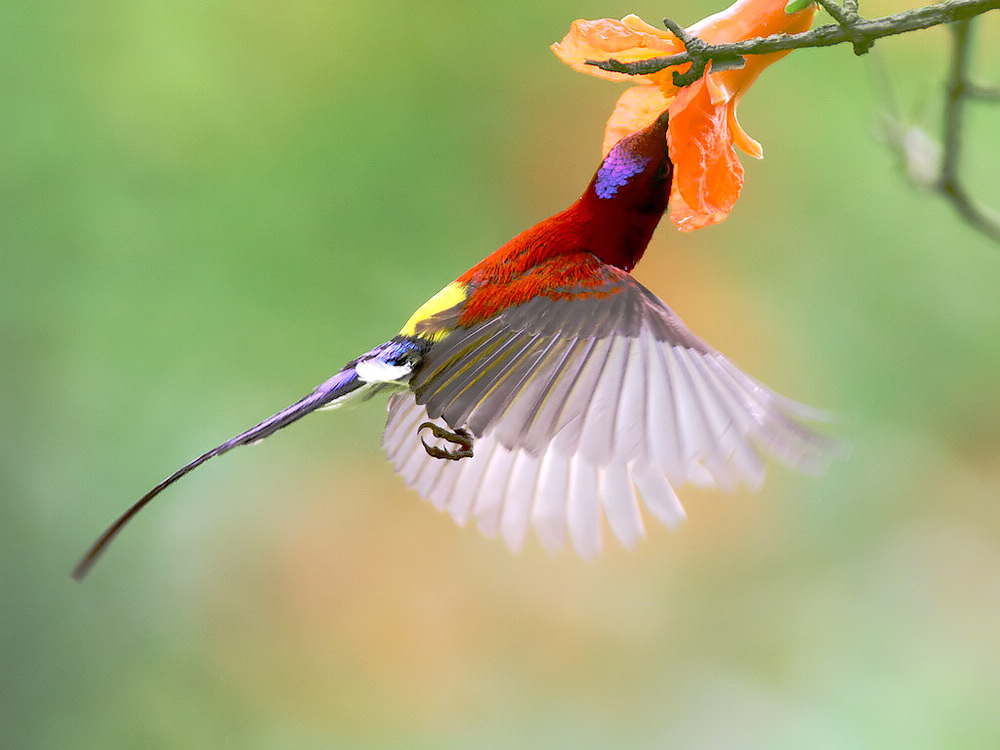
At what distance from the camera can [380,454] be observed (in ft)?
8.52

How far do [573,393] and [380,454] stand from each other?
4.45ft

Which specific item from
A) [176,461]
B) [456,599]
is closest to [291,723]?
[456,599]

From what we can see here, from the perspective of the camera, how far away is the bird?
1.16 m

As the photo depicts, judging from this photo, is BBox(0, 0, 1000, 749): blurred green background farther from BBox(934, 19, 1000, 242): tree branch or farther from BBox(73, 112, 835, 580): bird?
BBox(934, 19, 1000, 242): tree branch

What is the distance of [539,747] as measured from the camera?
99.4 inches

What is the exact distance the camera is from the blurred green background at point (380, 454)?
2.51 meters

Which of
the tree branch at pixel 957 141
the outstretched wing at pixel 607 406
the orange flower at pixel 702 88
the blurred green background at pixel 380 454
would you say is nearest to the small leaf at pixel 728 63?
the orange flower at pixel 702 88

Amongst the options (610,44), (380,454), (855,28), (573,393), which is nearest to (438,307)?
(573,393)

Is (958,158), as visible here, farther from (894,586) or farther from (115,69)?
(115,69)

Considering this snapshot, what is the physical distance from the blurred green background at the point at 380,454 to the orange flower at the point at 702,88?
141 centimetres

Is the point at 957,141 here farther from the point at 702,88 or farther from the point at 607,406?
the point at 607,406

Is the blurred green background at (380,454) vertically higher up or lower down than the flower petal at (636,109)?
lower down

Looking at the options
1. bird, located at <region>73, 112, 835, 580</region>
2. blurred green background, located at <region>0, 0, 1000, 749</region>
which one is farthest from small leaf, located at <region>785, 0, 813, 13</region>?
blurred green background, located at <region>0, 0, 1000, 749</region>

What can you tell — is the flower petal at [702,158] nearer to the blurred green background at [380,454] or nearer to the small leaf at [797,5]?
the small leaf at [797,5]
